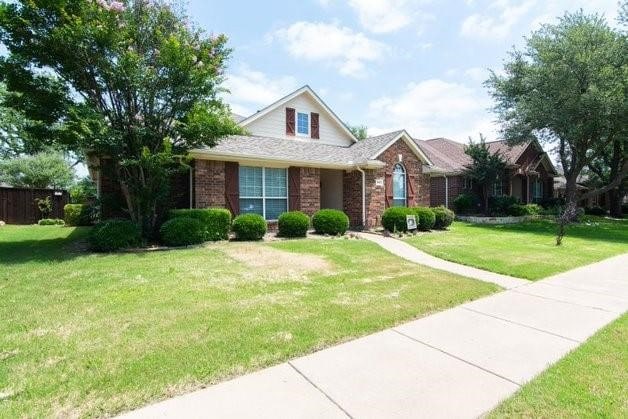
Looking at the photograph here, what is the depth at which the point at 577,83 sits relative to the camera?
18.1 metres

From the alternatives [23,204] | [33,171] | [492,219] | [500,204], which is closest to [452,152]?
[500,204]

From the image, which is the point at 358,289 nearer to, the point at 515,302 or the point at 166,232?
the point at 515,302

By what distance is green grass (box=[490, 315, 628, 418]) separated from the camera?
2.60m

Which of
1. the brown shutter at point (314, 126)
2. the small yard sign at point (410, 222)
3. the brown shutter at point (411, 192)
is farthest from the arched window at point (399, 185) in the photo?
the brown shutter at point (314, 126)

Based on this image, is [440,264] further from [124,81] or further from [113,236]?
[124,81]

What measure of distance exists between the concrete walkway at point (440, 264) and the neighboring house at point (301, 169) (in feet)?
10.9

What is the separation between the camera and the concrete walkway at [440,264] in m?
6.88

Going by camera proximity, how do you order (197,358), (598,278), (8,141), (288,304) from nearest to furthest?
(197,358) < (288,304) < (598,278) < (8,141)

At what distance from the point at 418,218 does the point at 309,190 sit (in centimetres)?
470

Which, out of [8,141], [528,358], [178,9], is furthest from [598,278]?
[8,141]

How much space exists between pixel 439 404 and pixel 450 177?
72.3 ft

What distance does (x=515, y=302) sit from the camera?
550 centimetres

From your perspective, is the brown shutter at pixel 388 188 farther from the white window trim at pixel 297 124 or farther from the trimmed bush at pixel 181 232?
the trimmed bush at pixel 181 232

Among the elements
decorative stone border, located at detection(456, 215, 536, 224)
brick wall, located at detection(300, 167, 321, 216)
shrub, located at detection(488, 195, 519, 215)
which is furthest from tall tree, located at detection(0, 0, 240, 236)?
shrub, located at detection(488, 195, 519, 215)
